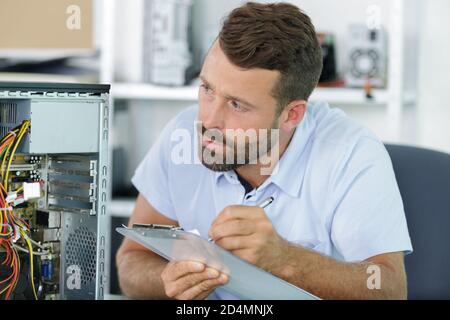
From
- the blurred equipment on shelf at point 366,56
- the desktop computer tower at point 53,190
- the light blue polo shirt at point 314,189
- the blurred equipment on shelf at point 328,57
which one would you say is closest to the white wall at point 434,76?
the blurred equipment on shelf at point 366,56

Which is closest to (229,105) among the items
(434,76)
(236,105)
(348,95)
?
(236,105)

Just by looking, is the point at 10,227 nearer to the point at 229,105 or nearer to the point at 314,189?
the point at 229,105

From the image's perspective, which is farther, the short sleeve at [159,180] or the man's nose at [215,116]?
the short sleeve at [159,180]

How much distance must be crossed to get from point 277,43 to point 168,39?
1295 millimetres

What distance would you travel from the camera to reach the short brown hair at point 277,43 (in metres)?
1.14

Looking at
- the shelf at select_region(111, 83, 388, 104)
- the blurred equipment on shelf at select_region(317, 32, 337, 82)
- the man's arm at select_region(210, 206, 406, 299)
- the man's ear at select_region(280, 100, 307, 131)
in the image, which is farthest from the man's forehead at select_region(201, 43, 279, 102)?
the blurred equipment on shelf at select_region(317, 32, 337, 82)

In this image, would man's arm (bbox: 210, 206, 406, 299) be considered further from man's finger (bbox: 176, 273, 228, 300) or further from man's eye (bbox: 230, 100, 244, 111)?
man's eye (bbox: 230, 100, 244, 111)

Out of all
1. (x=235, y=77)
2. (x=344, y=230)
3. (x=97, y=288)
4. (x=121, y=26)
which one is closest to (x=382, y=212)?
(x=344, y=230)

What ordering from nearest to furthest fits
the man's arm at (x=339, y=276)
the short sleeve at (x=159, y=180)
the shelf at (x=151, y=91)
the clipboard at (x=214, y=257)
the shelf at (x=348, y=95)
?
the clipboard at (x=214, y=257), the man's arm at (x=339, y=276), the short sleeve at (x=159, y=180), the shelf at (x=348, y=95), the shelf at (x=151, y=91)

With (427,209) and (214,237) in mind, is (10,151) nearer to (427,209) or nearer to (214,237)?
(214,237)

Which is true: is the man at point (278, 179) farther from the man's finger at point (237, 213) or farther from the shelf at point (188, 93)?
the shelf at point (188, 93)

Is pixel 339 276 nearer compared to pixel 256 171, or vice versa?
pixel 339 276

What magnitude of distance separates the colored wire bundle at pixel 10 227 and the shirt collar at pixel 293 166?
1.53ft

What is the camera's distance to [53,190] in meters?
0.98
